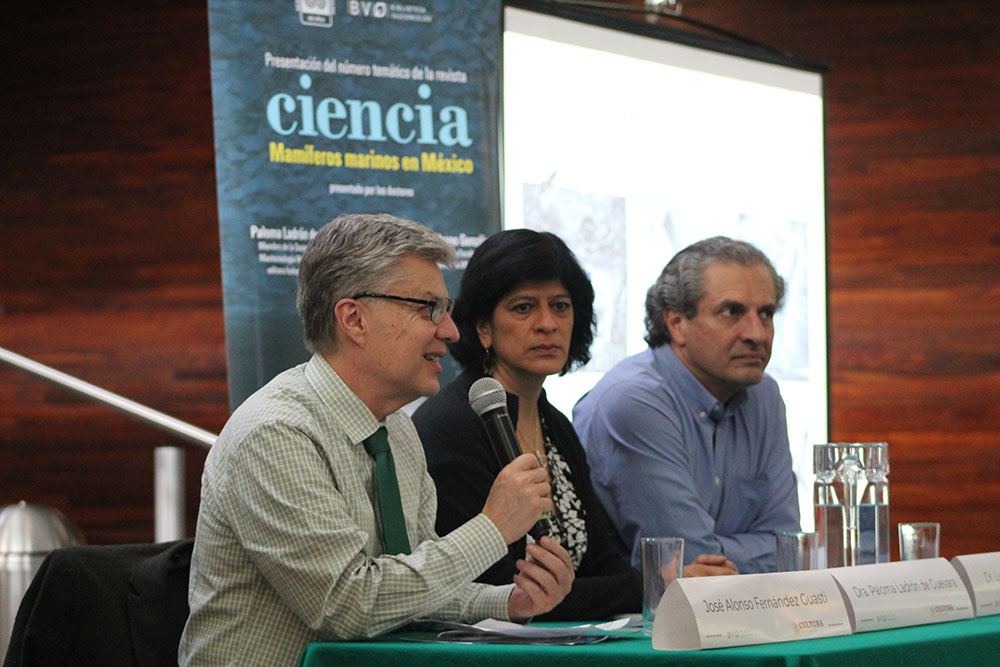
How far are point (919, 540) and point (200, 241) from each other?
3.94 meters

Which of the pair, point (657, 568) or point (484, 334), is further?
point (484, 334)

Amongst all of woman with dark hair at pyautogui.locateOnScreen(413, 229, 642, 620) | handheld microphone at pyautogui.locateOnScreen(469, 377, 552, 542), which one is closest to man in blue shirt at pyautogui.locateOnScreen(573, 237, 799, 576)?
woman with dark hair at pyautogui.locateOnScreen(413, 229, 642, 620)

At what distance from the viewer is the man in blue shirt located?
9.06ft

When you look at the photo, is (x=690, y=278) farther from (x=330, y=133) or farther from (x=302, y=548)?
(x=302, y=548)

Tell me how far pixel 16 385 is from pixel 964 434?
440 cm

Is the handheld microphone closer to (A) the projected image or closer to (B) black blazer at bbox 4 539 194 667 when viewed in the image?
(B) black blazer at bbox 4 539 194 667

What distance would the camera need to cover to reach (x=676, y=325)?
9.93 ft

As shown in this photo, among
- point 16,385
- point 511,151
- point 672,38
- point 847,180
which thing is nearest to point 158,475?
point 511,151

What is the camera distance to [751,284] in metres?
2.96

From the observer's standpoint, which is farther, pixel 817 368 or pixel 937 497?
pixel 937 497

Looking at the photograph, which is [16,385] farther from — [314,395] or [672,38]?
[314,395]

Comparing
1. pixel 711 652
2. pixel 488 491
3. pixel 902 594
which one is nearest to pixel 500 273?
pixel 488 491

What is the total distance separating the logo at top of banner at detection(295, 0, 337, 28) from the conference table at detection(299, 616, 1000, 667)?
2.31 m

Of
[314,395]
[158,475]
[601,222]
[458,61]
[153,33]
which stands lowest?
[158,475]
